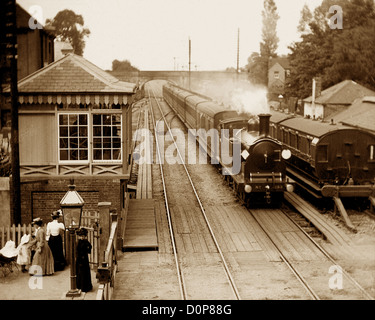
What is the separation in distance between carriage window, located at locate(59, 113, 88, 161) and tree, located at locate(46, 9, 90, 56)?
3.05m

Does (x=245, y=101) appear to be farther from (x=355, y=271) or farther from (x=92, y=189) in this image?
(x=355, y=271)

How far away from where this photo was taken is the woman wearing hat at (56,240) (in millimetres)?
11500

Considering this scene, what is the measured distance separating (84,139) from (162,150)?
14.1 meters

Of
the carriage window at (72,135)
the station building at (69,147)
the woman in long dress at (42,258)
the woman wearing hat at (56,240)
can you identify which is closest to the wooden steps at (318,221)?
the station building at (69,147)

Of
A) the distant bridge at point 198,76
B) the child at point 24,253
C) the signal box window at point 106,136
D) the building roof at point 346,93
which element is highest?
the distant bridge at point 198,76

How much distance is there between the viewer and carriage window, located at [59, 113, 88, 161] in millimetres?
14039

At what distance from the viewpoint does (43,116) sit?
1404cm

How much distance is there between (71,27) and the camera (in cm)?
1844

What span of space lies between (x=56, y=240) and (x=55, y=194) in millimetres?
2743

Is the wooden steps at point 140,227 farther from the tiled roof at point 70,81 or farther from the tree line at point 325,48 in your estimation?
the tree line at point 325,48

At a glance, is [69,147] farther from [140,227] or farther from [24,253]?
[24,253]

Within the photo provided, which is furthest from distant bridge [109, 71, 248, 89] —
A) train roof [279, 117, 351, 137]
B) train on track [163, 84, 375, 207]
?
train on track [163, 84, 375, 207]

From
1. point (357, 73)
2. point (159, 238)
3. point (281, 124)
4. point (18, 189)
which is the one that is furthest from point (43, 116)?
point (357, 73)

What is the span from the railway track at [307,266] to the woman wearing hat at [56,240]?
2.47m
